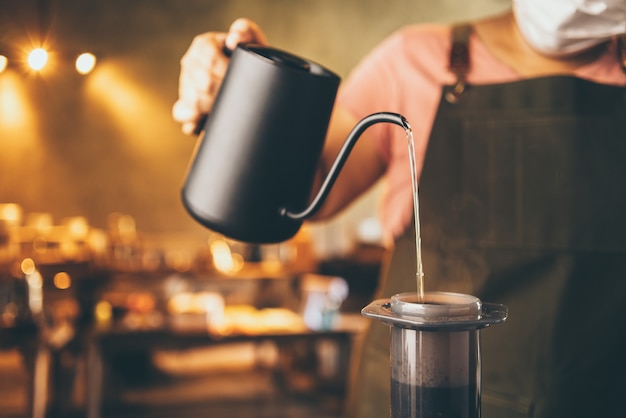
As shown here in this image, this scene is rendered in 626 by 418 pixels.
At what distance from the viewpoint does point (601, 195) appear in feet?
3.88

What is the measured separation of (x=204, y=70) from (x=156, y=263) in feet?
11.6

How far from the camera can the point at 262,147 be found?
3.04 ft

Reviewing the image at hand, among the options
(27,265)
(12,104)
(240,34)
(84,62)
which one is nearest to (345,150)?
(240,34)

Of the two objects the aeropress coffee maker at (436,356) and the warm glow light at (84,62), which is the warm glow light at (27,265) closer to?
the warm glow light at (84,62)

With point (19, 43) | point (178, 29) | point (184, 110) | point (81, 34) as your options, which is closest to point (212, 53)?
point (184, 110)

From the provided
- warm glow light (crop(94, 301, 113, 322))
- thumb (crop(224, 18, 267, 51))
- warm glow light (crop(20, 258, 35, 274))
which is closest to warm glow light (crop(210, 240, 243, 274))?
warm glow light (crop(94, 301, 113, 322))

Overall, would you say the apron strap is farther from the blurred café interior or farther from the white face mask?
the blurred café interior

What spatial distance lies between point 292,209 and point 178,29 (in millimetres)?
4945

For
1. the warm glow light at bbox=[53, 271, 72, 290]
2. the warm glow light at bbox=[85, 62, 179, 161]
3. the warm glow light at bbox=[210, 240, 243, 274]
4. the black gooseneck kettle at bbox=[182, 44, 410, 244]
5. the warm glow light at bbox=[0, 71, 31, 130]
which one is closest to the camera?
the black gooseneck kettle at bbox=[182, 44, 410, 244]

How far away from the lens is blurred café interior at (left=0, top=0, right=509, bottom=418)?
3.86 m

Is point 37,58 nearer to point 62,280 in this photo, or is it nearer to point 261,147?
point 261,147

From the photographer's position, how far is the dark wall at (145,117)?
17.7ft

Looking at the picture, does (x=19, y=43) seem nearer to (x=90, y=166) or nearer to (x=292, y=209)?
(x=292, y=209)

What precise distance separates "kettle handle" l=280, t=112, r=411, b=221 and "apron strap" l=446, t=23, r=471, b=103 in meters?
0.51
